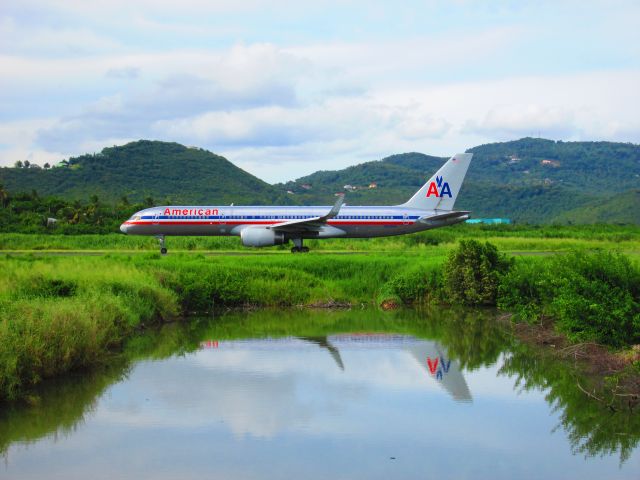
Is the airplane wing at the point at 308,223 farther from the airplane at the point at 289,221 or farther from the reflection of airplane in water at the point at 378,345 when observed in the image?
the reflection of airplane in water at the point at 378,345

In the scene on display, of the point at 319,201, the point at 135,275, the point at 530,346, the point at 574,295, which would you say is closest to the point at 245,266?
the point at 135,275

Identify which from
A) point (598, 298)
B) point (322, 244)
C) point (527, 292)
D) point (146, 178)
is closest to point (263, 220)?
point (322, 244)

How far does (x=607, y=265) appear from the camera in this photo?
800 inches

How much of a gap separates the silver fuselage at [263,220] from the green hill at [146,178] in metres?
69.5

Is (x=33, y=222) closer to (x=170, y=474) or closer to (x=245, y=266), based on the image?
(x=245, y=266)

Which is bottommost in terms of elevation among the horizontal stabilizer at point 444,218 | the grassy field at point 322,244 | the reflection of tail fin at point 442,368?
the reflection of tail fin at point 442,368

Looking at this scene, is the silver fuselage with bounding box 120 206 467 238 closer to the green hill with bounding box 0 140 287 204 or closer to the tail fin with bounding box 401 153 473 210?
the tail fin with bounding box 401 153 473 210

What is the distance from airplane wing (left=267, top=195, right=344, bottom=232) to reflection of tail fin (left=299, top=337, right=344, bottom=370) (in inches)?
733

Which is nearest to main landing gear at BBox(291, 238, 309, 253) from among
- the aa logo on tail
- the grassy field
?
the grassy field

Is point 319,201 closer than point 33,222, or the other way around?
point 33,222

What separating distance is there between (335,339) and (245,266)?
26.8 ft

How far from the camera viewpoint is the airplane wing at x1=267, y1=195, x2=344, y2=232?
143ft

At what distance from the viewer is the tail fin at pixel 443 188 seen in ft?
159

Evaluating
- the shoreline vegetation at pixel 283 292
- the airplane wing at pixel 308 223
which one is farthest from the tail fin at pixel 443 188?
the shoreline vegetation at pixel 283 292
